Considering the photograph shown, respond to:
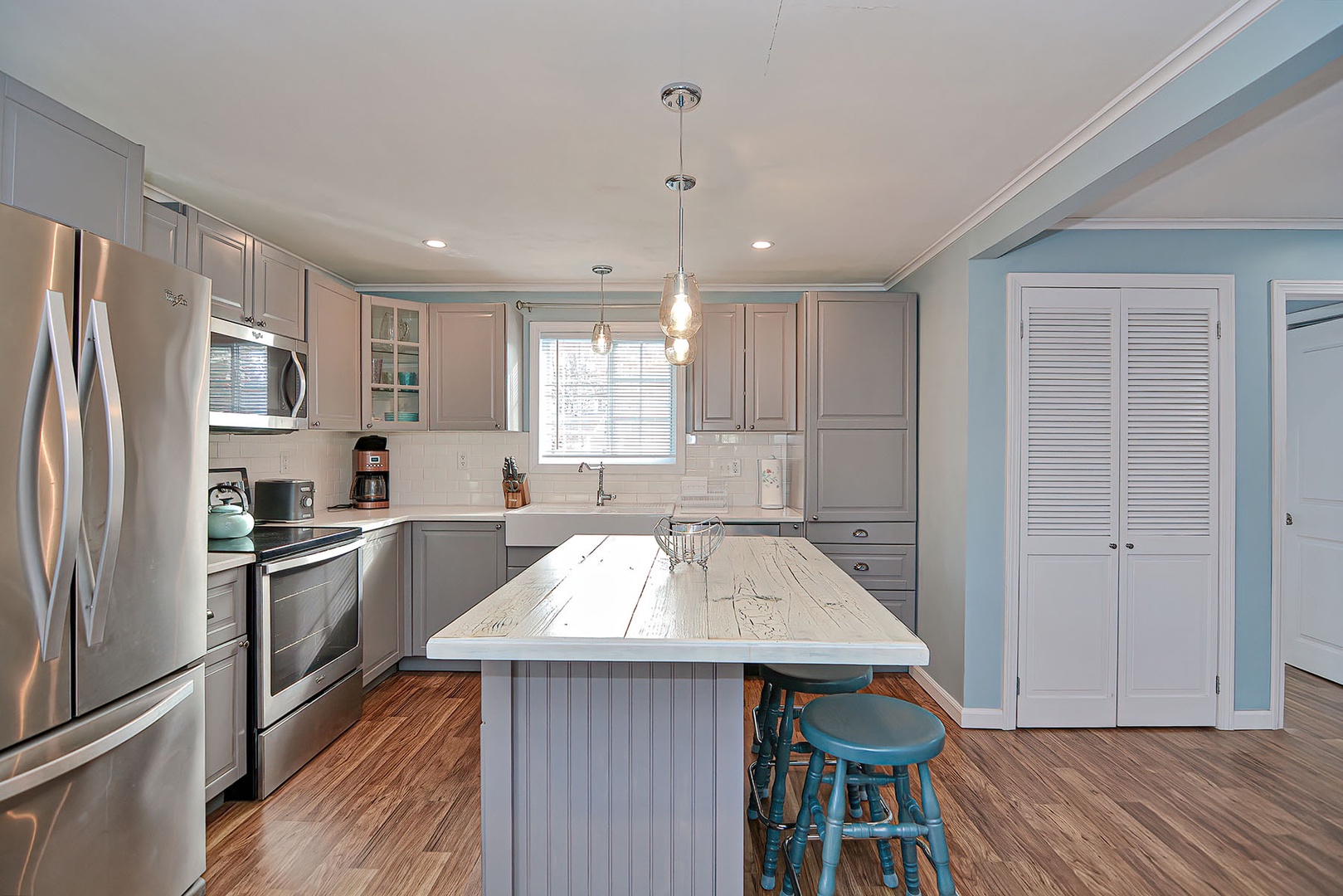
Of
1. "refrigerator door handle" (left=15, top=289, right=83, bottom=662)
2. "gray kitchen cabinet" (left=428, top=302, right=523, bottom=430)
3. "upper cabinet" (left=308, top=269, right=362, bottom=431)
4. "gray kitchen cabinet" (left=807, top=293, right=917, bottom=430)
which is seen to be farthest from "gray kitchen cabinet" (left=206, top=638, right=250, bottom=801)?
"gray kitchen cabinet" (left=807, top=293, right=917, bottom=430)

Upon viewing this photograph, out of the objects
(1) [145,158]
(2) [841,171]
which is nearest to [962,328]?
(2) [841,171]

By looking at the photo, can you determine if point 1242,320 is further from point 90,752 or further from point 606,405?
point 90,752

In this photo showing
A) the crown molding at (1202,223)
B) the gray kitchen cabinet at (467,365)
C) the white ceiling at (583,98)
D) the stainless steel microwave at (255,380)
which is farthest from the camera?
Result: the gray kitchen cabinet at (467,365)

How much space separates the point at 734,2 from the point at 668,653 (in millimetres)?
1533

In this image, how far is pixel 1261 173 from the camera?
286 centimetres

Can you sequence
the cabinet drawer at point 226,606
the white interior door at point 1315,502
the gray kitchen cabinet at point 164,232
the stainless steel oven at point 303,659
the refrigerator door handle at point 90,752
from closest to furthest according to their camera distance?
the refrigerator door handle at point 90,752
the cabinet drawer at point 226,606
the gray kitchen cabinet at point 164,232
the stainless steel oven at point 303,659
the white interior door at point 1315,502

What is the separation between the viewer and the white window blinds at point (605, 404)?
5.04m

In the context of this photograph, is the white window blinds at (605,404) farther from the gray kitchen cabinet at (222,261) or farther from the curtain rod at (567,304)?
the gray kitchen cabinet at (222,261)

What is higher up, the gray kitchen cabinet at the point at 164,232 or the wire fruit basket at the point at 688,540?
the gray kitchen cabinet at the point at 164,232

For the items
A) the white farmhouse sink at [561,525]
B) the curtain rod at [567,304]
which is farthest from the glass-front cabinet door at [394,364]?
the white farmhouse sink at [561,525]

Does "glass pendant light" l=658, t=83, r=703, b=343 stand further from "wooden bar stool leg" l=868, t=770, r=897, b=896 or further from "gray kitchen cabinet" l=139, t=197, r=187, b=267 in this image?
"gray kitchen cabinet" l=139, t=197, r=187, b=267

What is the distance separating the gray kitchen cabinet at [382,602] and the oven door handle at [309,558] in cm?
21

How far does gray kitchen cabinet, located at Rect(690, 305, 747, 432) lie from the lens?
4652 millimetres

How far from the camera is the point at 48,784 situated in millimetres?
1642
